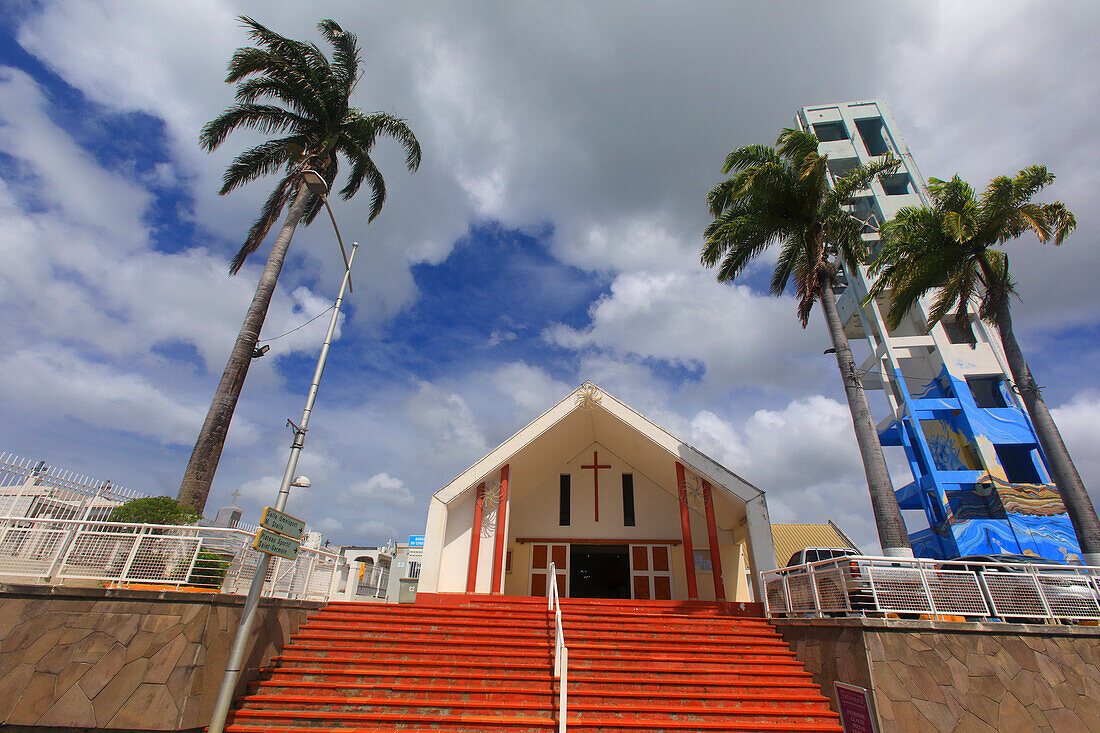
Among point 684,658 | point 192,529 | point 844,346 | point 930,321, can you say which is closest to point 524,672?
point 684,658

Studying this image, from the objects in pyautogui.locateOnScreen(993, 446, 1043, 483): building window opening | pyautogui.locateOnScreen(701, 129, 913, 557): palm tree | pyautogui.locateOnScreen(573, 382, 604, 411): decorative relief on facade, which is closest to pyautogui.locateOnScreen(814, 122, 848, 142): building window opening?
pyautogui.locateOnScreen(993, 446, 1043, 483): building window opening

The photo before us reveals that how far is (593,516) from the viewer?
1761cm

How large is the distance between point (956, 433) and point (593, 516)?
23890 millimetres

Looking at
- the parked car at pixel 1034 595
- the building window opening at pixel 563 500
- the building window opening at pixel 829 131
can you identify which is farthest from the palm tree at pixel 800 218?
the building window opening at pixel 829 131

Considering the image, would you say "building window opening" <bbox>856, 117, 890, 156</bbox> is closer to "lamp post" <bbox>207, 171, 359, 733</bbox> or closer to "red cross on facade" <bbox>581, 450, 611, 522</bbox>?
"red cross on facade" <bbox>581, 450, 611, 522</bbox>

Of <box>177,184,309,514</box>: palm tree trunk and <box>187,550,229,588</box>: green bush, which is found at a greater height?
<box>177,184,309,514</box>: palm tree trunk

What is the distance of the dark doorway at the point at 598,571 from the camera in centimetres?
1714

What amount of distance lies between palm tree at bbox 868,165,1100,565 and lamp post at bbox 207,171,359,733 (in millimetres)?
13283

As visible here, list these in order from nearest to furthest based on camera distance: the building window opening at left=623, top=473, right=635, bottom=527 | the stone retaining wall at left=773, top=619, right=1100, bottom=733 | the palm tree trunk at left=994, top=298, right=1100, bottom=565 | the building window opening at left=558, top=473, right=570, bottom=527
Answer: the stone retaining wall at left=773, top=619, right=1100, bottom=733
the palm tree trunk at left=994, top=298, right=1100, bottom=565
the building window opening at left=623, top=473, right=635, bottom=527
the building window opening at left=558, top=473, right=570, bottom=527

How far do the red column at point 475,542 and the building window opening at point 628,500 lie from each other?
18.2ft

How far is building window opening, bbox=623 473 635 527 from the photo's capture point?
17.5 metres

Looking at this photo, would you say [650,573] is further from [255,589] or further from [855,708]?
[255,589]

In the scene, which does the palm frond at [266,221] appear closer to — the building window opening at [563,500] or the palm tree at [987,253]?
the building window opening at [563,500]

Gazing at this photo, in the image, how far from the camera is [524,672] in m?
8.53
